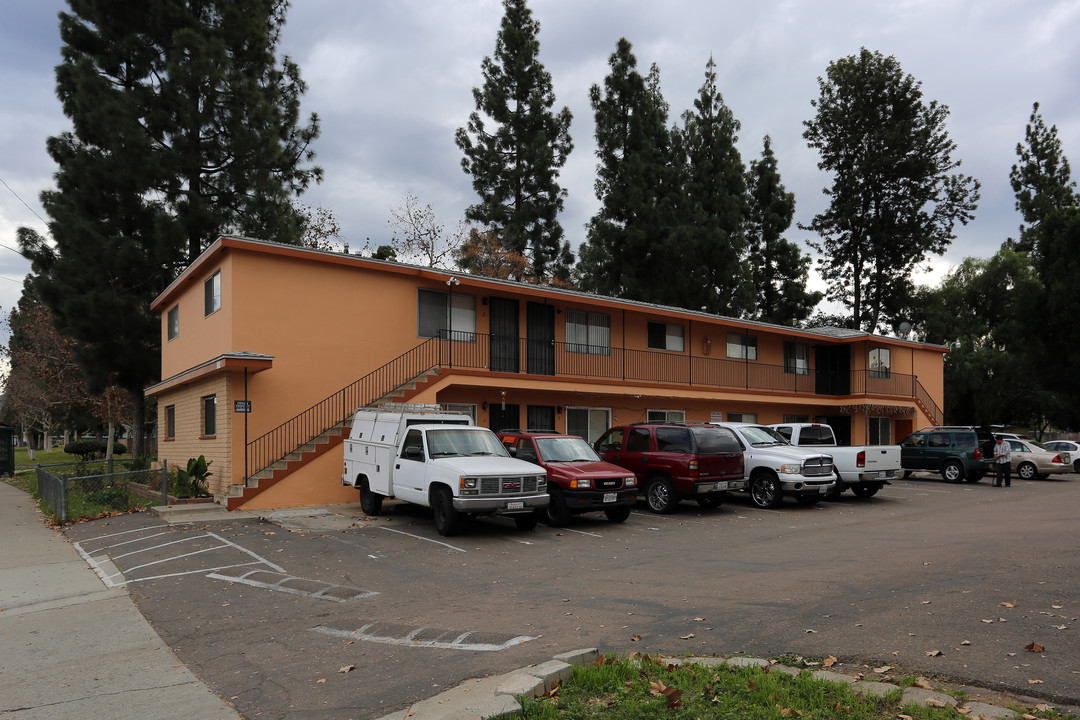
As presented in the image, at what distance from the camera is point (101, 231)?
97.2 feet

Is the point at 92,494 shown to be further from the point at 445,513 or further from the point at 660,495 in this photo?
the point at 660,495

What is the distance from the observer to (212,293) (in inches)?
774

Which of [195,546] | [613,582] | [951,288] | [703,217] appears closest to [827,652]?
[613,582]

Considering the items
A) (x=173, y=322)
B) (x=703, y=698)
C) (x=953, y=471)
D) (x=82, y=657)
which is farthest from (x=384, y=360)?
(x=953, y=471)

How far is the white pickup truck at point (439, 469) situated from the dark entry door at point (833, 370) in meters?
23.4

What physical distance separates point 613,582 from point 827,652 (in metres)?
3.49

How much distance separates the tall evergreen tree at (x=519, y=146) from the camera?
140ft

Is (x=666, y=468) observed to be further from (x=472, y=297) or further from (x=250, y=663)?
(x=250, y=663)

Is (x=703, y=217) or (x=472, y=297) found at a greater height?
(x=703, y=217)

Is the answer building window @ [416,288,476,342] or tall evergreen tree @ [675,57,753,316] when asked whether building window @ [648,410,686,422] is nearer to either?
building window @ [416,288,476,342]

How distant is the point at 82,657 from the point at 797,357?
31.0 metres

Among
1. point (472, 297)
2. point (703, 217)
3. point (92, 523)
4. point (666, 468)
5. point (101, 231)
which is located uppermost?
point (703, 217)

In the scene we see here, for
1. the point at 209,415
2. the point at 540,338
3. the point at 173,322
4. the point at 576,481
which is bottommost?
the point at 576,481

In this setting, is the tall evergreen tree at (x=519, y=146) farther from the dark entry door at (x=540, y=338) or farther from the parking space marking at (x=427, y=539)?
the parking space marking at (x=427, y=539)
